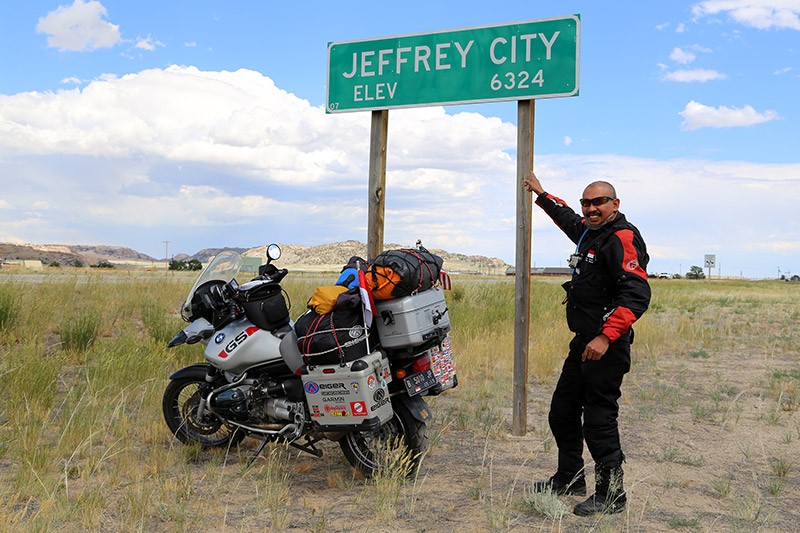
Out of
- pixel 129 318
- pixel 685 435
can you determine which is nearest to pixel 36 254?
pixel 129 318

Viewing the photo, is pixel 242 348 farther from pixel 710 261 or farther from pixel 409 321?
pixel 710 261

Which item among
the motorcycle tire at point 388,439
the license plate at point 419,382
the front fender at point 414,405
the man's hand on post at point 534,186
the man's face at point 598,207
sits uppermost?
the man's hand on post at point 534,186

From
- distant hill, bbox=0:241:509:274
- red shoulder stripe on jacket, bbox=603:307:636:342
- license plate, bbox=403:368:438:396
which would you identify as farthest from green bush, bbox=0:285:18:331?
distant hill, bbox=0:241:509:274

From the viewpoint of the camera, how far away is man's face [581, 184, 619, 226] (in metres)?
4.19

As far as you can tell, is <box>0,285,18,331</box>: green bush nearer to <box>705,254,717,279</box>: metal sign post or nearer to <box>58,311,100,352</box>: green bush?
<box>58,311,100,352</box>: green bush

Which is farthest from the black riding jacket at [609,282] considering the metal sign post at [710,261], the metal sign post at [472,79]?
the metal sign post at [710,261]

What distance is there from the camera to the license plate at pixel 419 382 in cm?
459

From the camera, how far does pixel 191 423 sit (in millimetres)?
5449

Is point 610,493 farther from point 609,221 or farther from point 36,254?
point 36,254

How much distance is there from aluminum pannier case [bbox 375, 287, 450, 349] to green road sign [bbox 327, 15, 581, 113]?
261 centimetres

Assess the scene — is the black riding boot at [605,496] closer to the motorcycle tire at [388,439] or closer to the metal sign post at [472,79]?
the motorcycle tire at [388,439]

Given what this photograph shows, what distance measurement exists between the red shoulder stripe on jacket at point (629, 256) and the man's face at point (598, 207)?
215 mm

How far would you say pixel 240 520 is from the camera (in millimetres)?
3934

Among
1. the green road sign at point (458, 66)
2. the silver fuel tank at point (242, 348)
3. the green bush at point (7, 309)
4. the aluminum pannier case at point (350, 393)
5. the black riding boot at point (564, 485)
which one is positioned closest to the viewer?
the aluminum pannier case at point (350, 393)
